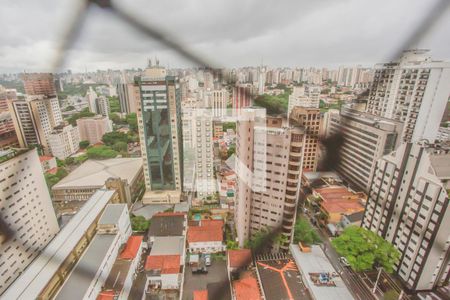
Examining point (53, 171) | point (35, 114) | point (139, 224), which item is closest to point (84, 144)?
point (53, 171)

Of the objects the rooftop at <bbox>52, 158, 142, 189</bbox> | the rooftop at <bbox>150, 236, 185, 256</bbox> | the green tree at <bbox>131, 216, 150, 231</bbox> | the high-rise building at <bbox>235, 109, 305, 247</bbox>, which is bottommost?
the green tree at <bbox>131, 216, 150, 231</bbox>

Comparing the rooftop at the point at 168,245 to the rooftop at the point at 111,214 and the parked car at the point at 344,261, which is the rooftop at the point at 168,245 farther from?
the parked car at the point at 344,261

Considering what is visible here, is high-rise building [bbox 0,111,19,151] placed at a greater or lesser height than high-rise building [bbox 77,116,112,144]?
greater

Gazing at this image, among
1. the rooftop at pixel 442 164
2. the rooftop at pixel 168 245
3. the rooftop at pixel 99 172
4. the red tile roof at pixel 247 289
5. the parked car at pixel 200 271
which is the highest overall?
the rooftop at pixel 442 164

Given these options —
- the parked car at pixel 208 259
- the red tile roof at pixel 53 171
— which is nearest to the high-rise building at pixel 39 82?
the parked car at pixel 208 259

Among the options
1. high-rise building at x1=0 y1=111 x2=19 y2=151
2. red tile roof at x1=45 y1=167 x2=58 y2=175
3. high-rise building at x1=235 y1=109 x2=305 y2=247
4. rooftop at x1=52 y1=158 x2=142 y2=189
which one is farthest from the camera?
red tile roof at x1=45 y1=167 x2=58 y2=175

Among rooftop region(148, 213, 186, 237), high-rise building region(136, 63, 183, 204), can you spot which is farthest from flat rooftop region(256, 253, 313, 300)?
high-rise building region(136, 63, 183, 204)

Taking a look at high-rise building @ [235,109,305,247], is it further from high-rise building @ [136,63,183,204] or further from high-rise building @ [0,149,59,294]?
high-rise building @ [0,149,59,294]
